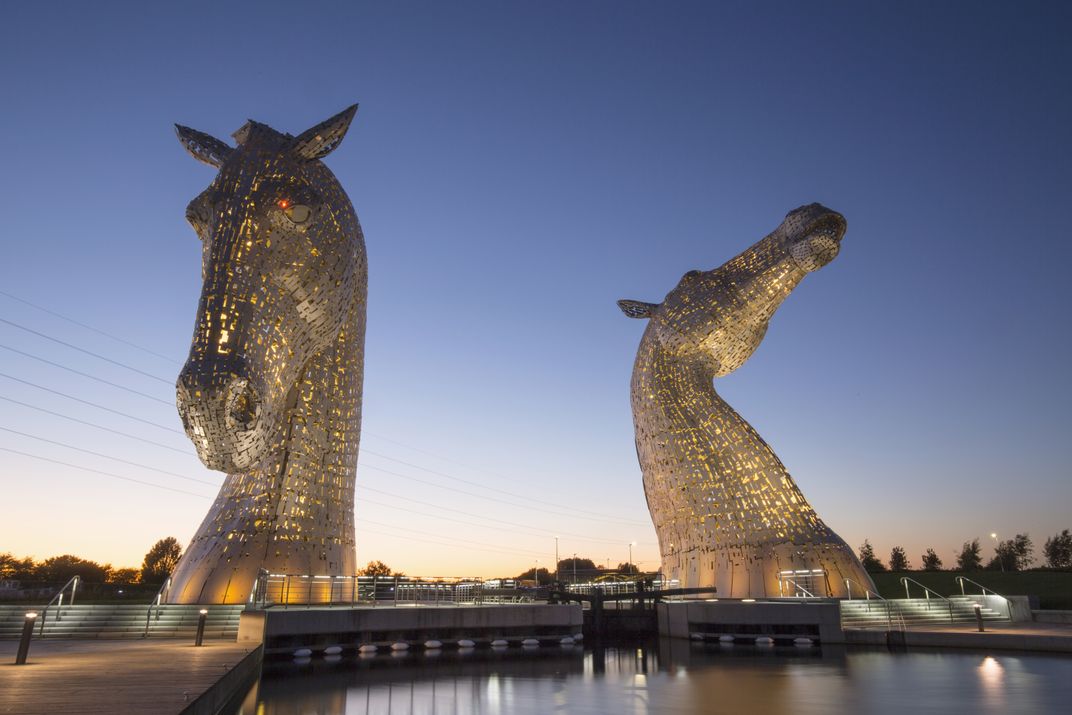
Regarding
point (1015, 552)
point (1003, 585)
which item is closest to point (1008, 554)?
point (1015, 552)

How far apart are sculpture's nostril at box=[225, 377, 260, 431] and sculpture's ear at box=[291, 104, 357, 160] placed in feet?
13.2

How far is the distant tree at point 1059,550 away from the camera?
6625cm

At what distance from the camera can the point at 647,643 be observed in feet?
48.1

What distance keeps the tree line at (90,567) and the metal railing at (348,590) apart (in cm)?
3062

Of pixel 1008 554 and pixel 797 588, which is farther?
pixel 1008 554

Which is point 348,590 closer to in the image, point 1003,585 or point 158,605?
point 158,605

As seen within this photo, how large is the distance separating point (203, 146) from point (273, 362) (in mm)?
4423

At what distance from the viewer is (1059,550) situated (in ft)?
220

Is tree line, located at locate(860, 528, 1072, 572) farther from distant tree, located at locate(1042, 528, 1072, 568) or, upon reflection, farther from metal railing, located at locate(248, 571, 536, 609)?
metal railing, located at locate(248, 571, 536, 609)

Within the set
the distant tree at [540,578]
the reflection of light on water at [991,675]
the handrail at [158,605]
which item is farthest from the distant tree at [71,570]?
the reflection of light on water at [991,675]

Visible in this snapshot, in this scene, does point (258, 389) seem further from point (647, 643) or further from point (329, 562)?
point (647, 643)

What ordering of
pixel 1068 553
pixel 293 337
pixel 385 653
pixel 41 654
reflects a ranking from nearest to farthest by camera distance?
pixel 41 654, pixel 293 337, pixel 385 653, pixel 1068 553

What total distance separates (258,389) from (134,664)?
3124mm

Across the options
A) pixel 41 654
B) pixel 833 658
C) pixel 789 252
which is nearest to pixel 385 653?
pixel 41 654
